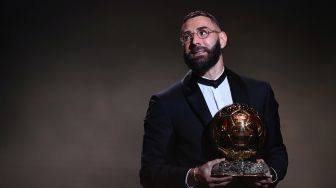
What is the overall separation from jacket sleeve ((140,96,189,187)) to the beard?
0.21 metres

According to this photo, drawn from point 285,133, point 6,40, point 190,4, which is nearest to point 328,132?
point 285,133

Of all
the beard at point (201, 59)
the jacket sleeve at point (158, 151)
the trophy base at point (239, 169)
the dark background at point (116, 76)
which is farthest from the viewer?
the dark background at point (116, 76)

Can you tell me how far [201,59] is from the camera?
2023 millimetres

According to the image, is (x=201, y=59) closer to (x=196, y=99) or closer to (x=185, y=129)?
(x=196, y=99)

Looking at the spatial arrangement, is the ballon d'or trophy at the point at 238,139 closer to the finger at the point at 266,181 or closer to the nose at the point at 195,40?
the finger at the point at 266,181

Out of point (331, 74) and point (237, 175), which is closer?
point (237, 175)

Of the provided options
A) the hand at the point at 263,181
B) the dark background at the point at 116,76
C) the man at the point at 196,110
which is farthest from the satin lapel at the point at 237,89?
the dark background at the point at 116,76

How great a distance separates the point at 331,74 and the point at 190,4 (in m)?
1.15

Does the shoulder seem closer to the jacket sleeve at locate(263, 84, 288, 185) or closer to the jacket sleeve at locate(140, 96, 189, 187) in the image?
the jacket sleeve at locate(263, 84, 288, 185)

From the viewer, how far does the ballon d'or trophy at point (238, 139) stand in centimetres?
170

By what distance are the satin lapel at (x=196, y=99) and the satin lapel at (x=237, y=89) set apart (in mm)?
150

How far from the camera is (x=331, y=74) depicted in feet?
11.5

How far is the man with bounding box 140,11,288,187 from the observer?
1.95m

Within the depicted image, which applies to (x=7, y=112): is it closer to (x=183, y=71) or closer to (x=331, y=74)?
(x=183, y=71)
